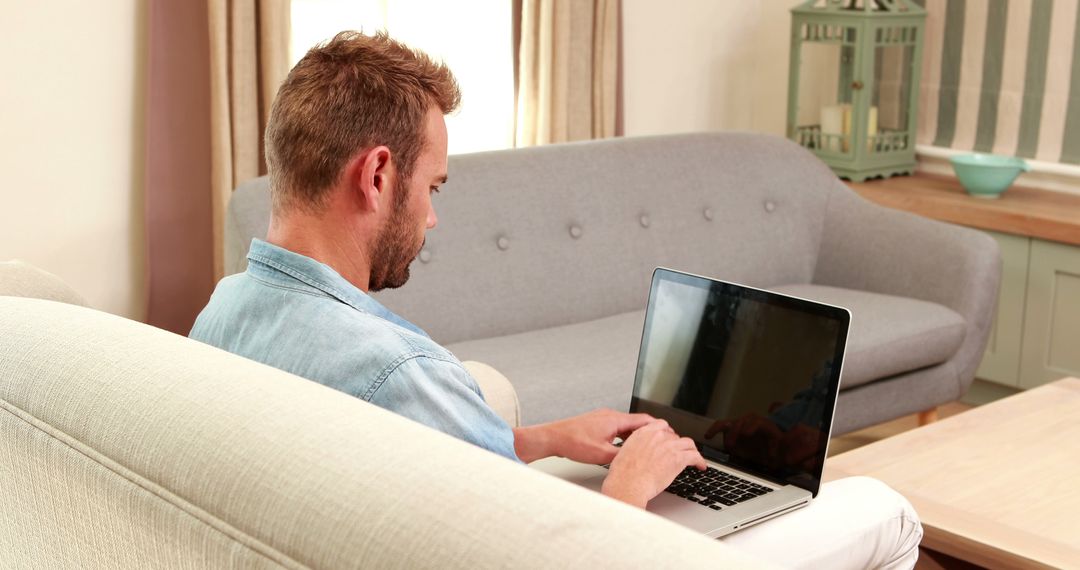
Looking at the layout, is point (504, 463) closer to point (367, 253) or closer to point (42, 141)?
point (367, 253)

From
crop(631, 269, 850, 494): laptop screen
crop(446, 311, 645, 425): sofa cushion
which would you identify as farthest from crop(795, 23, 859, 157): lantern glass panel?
crop(631, 269, 850, 494): laptop screen

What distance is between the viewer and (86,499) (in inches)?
36.4

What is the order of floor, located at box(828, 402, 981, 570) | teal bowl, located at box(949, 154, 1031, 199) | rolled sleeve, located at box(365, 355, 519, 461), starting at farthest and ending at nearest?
teal bowl, located at box(949, 154, 1031, 199) < floor, located at box(828, 402, 981, 570) < rolled sleeve, located at box(365, 355, 519, 461)

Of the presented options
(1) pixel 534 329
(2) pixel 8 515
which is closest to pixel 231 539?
(2) pixel 8 515

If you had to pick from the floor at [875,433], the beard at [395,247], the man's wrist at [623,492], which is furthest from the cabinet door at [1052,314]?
the beard at [395,247]

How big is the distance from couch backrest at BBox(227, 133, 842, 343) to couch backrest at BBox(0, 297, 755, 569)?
5.66 feet

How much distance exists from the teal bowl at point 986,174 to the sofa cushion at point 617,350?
2.68ft

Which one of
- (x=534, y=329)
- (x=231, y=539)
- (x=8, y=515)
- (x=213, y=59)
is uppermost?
(x=213, y=59)

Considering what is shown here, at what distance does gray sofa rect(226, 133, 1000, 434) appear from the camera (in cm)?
290

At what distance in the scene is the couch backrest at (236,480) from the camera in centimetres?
66

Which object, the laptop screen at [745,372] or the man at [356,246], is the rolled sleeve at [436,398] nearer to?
the man at [356,246]

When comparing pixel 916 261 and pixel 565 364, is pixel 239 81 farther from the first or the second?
pixel 916 261

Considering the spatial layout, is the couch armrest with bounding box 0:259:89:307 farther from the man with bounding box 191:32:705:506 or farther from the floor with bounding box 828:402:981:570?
the floor with bounding box 828:402:981:570

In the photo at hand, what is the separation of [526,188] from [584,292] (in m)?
0.32
